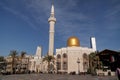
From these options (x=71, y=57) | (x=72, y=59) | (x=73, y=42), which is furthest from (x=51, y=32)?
(x=72, y=59)

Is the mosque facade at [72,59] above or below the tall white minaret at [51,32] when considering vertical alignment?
below

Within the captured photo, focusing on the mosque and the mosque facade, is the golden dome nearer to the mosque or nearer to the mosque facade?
the mosque

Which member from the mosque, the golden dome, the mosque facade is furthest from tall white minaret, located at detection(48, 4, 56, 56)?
the golden dome

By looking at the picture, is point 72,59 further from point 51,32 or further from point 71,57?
point 51,32

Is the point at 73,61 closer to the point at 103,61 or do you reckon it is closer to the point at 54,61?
the point at 54,61

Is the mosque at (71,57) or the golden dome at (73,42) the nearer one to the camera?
the mosque at (71,57)

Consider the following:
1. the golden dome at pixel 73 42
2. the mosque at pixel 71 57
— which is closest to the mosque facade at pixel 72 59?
the mosque at pixel 71 57

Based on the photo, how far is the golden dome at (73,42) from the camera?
257 feet

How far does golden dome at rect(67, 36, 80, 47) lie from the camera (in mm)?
78269

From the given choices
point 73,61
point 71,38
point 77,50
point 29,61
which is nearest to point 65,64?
point 73,61

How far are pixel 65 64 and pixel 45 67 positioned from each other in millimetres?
15107

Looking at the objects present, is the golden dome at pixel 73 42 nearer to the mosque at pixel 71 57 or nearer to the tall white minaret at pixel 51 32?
the mosque at pixel 71 57

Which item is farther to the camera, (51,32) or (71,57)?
(51,32)

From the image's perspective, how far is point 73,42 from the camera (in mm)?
78812
